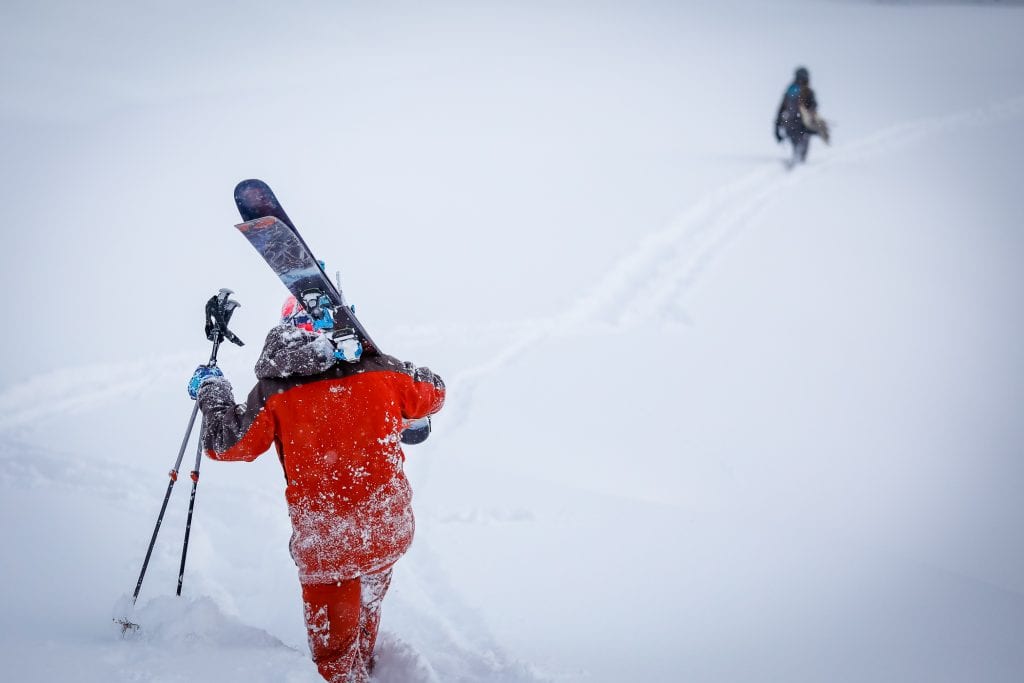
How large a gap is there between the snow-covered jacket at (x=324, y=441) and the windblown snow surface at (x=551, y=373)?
596 mm

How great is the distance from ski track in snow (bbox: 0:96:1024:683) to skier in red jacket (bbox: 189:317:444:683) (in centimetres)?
54

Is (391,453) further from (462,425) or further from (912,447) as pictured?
(912,447)

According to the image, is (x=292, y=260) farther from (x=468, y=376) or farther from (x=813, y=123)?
(x=813, y=123)

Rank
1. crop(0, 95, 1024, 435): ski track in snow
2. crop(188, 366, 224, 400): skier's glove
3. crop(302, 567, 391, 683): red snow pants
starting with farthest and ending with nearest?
1. crop(0, 95, 1024, 435): ski track in snow
2. crop(188, 366, 224, 400): skier's glove
3. crop(302, 567, 391, 683): red snow pants

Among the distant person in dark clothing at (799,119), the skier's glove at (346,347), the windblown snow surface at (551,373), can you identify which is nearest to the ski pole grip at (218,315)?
the skier's glove at (346,347)

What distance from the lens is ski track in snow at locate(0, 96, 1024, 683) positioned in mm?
2551

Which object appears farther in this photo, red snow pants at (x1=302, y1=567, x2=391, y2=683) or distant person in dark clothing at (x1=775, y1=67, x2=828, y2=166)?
distant person in dark clothing at (x1=775, y1=67, x2=828, y2=166)

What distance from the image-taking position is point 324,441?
2012 millimetres

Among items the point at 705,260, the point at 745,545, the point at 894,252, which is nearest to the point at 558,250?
the point at 705,260

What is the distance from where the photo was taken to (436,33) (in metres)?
16.2

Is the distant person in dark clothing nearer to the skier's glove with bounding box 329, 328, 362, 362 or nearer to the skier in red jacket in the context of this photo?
the skier in red jacket

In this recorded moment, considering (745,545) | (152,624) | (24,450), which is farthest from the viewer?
→ (24,450)

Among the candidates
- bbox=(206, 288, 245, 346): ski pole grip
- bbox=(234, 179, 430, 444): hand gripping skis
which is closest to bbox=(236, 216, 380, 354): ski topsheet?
bbox=(234, 179, 430, 444): hand gripping skis

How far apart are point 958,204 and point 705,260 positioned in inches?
144
